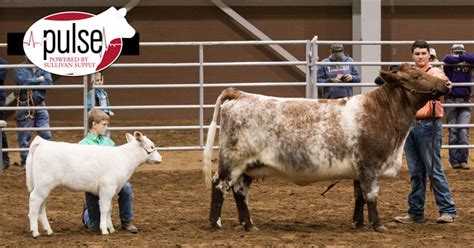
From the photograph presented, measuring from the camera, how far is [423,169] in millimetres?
9461

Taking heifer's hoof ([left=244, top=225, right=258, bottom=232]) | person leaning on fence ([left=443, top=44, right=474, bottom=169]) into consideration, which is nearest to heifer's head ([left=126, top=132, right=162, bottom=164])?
heifer's hoof ([left=244, top=225, right=258, bottom=232])

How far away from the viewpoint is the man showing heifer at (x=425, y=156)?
9.27m

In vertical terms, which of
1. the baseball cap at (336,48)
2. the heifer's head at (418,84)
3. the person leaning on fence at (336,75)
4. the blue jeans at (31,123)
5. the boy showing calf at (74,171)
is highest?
the baseball cap at (336,48)

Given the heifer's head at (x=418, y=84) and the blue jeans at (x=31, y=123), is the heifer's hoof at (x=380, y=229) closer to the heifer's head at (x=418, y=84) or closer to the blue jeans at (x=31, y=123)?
the heifer's head at (x=418, y=84)

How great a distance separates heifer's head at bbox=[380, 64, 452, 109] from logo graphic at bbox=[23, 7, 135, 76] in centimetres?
568

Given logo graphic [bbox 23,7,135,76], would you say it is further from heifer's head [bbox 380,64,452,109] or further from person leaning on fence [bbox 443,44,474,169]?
heifer's head [bbox 380,64,452,109]

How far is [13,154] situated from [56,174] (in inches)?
280

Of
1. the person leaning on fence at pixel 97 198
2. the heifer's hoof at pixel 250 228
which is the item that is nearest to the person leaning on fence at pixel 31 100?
the person leaning on fence at pixel 97 198

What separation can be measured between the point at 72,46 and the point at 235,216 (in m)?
4.68

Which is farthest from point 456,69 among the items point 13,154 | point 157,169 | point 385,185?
point 13,154

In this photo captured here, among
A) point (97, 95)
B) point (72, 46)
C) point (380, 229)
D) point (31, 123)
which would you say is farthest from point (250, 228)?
point (31, 123)

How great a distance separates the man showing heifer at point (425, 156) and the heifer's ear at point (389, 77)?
40 centimetres

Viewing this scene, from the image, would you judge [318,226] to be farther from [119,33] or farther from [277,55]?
[277,55]

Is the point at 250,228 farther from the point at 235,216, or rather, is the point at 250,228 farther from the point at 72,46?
the point at 72,46
